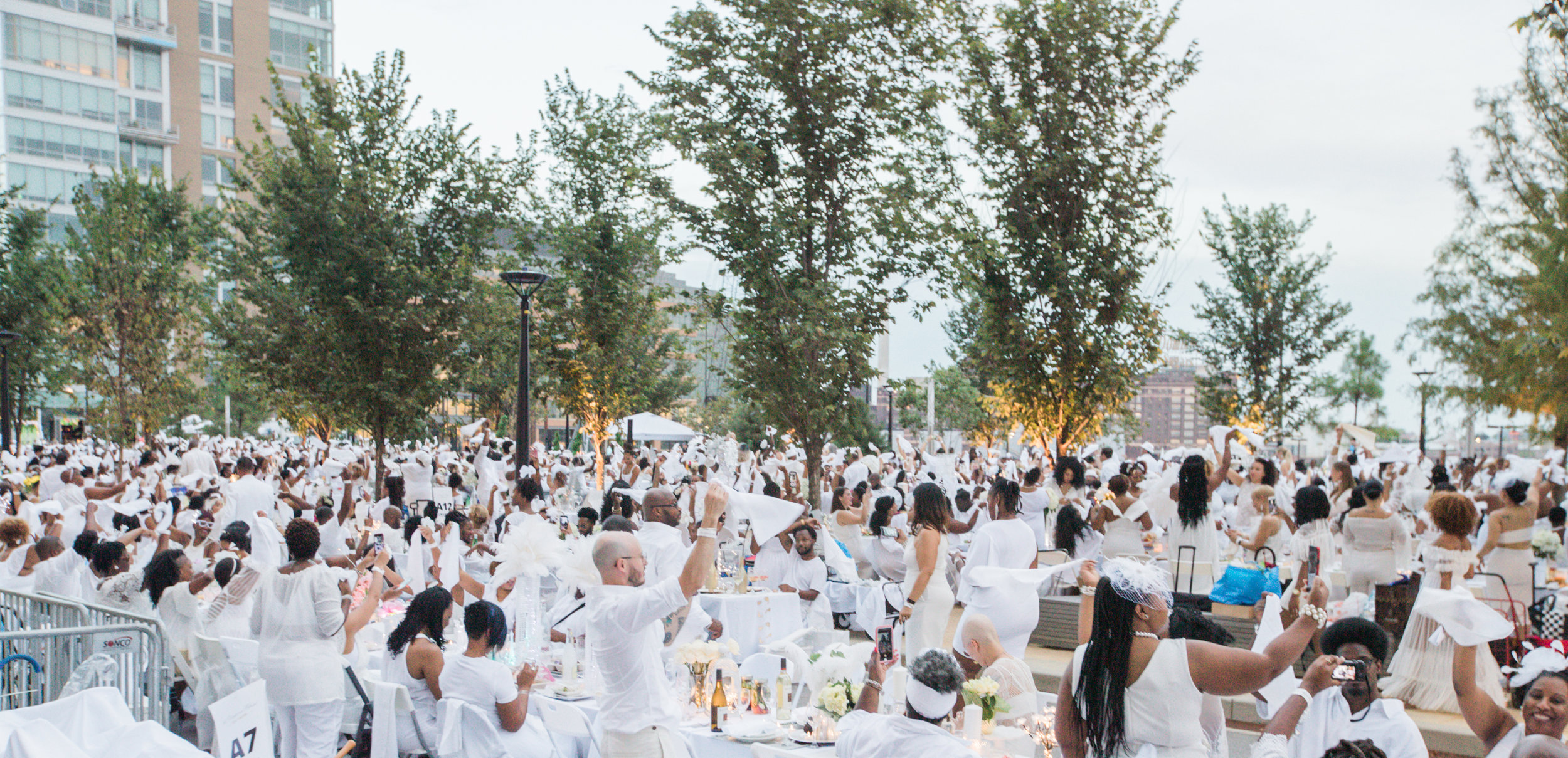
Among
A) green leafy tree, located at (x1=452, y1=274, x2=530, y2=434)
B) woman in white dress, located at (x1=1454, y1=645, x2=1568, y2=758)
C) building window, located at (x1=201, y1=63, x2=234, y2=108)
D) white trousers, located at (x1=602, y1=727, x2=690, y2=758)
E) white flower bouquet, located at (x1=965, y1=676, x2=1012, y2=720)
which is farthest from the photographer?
building window, located at (x1=201, y1=63, x2=234, y2=108)

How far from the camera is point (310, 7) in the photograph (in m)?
78.1

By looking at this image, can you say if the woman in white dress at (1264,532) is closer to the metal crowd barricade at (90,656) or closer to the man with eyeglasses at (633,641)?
the man with eyeglasses at (633,641)

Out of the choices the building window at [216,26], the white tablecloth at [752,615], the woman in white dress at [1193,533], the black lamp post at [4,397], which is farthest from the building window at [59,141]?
the woman in white dress at [1193,533]

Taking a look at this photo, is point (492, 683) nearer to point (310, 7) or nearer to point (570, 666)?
point (570, 666)

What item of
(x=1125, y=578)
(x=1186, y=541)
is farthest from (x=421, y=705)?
(x=1186, y=541)

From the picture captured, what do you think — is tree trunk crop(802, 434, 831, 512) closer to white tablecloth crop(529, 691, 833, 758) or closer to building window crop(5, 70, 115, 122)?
white tablecloth crop(529, 691, 833, 758)

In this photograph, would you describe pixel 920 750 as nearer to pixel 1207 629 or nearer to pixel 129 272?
pixel 1207 629

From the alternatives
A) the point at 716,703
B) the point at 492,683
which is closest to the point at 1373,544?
the point at 716,703

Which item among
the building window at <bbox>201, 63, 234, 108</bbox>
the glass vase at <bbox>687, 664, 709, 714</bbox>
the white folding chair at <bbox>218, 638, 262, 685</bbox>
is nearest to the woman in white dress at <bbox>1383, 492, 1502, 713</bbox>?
the glass vase at <bbox>687, 664, 709, 714</bbox>

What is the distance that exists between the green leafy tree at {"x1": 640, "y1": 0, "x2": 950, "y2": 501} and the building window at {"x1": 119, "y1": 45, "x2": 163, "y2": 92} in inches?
2595

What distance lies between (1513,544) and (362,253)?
14126 millimetres

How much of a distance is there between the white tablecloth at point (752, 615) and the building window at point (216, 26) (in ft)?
260

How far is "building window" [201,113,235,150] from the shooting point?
76.1 metres

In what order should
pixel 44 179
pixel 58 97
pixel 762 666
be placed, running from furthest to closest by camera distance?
pixel 44 179
pixel 58 97
pixel 762 666
